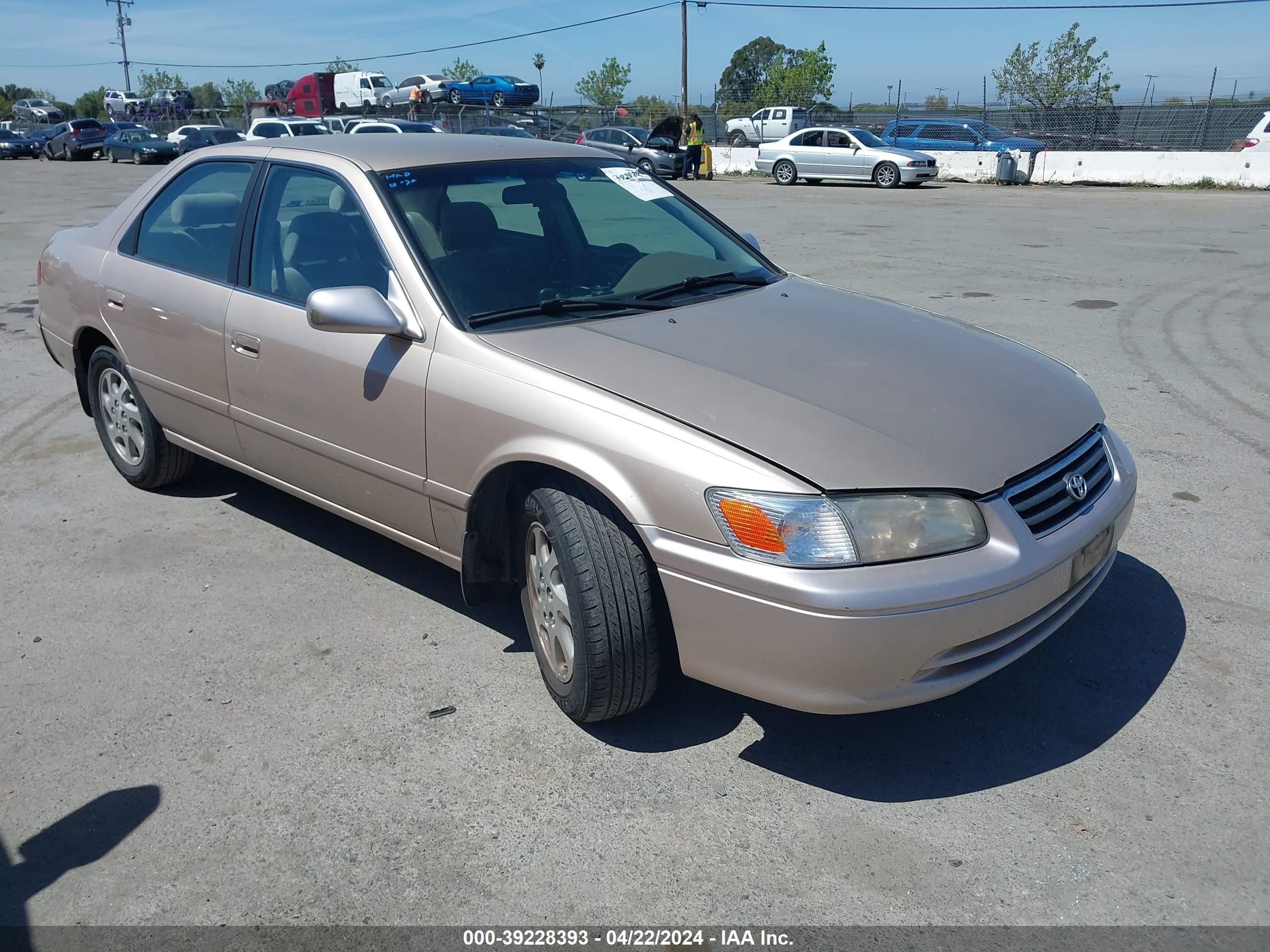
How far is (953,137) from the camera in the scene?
30359 millimetres

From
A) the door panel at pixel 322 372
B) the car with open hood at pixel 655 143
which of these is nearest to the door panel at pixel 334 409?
the door panel at pixel 322 372

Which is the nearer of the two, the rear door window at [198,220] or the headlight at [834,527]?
the headlight at [834,527]

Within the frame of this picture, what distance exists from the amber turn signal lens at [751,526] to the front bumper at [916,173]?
23.5 metres

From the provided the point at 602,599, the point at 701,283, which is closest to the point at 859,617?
the point at 602,599

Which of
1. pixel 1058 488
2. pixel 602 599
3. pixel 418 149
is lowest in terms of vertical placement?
pixel 602 599

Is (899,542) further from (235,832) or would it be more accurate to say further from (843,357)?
(235,832)

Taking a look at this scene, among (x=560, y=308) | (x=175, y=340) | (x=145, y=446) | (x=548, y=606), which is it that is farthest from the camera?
(x=145, y=446)

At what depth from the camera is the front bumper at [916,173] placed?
24.2m

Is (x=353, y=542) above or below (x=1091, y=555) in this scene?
below

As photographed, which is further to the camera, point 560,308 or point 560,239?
point 560,239

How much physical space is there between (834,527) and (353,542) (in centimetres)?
267

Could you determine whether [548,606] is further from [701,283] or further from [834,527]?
[701,283]

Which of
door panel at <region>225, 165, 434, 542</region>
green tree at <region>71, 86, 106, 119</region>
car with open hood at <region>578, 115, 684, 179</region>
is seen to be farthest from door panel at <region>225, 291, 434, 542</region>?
green tree at <region>71, 86, 106, 119</region>

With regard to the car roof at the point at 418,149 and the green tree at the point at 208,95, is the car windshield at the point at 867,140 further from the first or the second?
the green tree at the point at 208,95
